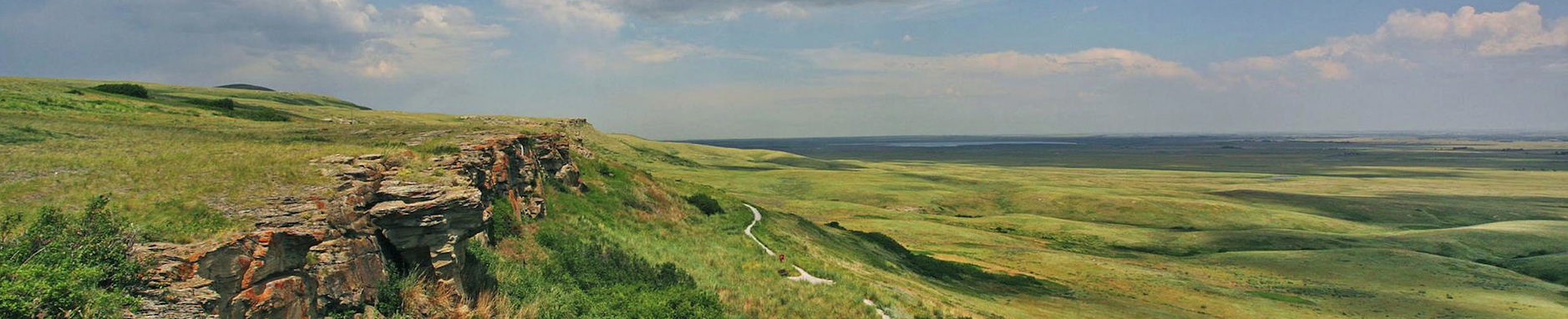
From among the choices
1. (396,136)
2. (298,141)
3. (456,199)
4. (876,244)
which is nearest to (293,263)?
(456,199)

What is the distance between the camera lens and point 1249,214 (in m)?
98.0

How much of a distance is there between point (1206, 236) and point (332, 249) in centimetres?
9001

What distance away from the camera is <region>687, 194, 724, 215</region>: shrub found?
4909cm

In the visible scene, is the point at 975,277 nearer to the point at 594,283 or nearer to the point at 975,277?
the point at 975,277

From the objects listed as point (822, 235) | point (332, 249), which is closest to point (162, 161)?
point (332, 249)

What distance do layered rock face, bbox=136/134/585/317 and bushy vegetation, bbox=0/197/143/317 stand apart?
42 cm

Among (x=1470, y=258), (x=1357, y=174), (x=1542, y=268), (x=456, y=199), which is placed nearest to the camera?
(x=456, y=199)

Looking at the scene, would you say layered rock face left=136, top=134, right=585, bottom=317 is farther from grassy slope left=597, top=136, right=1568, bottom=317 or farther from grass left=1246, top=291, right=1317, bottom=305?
grass left=1246, top=291, right=1317, bottom=305

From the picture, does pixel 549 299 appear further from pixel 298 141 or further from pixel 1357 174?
pixel 1357 174

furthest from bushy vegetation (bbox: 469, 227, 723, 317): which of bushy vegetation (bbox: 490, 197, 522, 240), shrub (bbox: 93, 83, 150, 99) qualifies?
shrub (bbox: 93, 83, 150, 99)

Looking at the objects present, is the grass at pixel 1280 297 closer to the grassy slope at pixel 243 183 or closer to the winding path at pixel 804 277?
the grassy slope at pixel 243 183

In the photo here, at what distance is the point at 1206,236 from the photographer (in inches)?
3157

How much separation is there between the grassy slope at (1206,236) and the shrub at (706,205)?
1113cm

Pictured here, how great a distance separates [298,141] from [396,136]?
14.4ft
